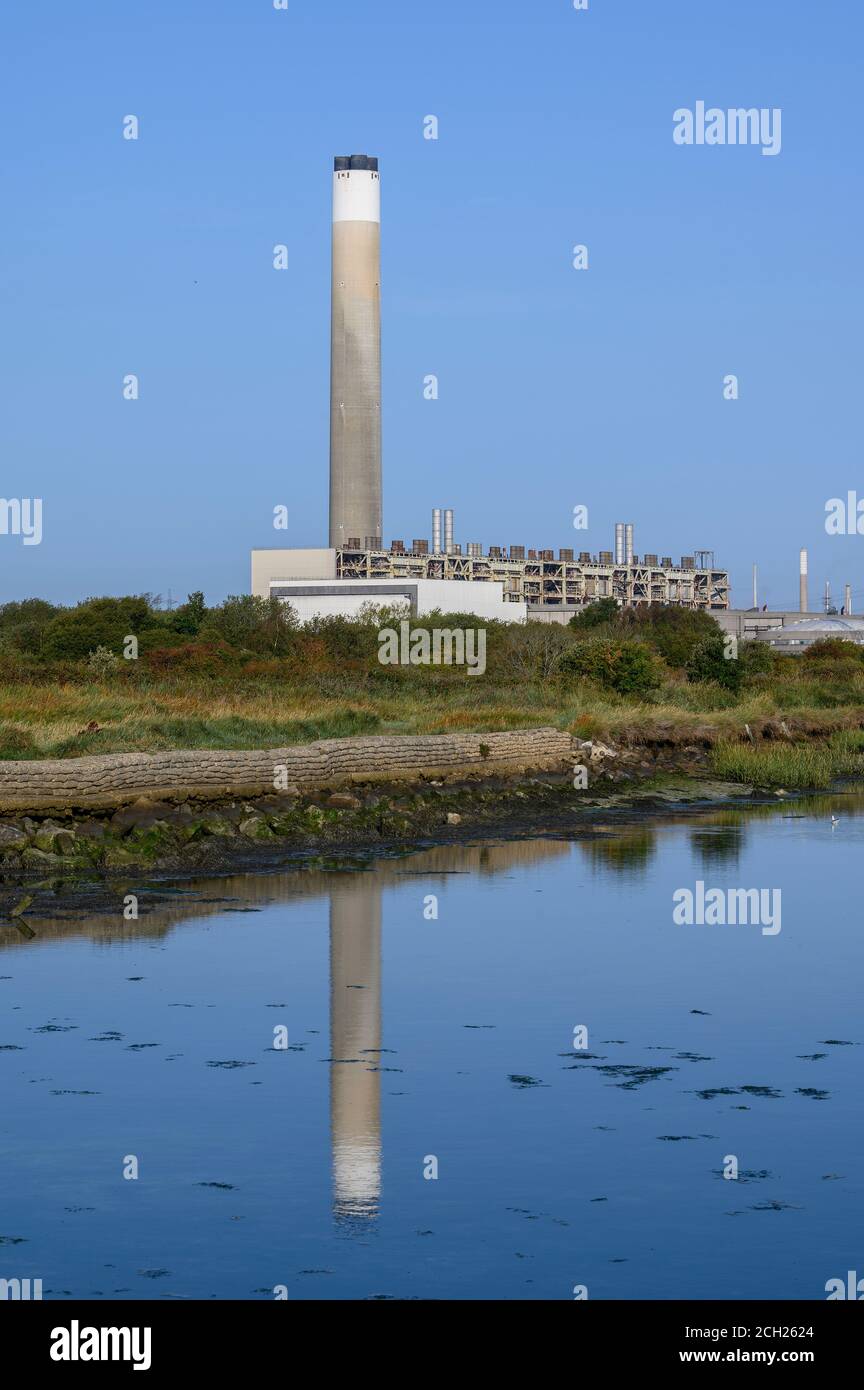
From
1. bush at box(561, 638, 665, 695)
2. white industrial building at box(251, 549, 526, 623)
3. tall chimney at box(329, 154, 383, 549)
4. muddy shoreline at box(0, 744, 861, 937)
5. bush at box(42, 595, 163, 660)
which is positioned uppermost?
tall chimney at box(329, 154, 383, 549)

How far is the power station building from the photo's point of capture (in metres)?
83.9

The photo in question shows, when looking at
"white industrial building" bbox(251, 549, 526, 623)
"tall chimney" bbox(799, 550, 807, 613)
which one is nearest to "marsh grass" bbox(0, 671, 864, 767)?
"white industrial building" bbox(251, 549, 526, 623)

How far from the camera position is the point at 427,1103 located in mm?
9188

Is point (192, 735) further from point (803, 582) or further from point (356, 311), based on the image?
point (803, 582)

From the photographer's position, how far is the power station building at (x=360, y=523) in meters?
83.9

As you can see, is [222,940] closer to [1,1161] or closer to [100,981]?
[100,981]

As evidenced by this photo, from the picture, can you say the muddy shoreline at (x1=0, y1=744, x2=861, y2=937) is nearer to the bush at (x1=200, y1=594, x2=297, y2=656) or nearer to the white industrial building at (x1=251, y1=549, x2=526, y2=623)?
the bush at (x1=200, y1=594, x2=297, y2=656)

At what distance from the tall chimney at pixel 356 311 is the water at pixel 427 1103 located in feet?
230

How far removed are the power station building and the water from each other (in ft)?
220

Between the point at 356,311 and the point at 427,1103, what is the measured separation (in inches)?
3046

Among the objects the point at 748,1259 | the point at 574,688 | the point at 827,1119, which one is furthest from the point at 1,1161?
the point at 574,688

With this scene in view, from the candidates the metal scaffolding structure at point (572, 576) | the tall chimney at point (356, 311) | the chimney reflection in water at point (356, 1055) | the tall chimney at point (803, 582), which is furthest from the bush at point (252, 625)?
the tall chimney at point (803, 582)

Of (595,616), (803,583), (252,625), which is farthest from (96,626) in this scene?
(803,583)
